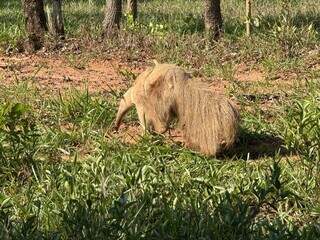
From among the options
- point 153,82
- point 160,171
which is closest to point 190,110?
point 153,82

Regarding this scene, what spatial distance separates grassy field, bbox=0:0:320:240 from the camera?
3.82m

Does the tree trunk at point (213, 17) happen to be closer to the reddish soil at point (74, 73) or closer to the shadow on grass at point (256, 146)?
the reddish soil at point (74, 73)

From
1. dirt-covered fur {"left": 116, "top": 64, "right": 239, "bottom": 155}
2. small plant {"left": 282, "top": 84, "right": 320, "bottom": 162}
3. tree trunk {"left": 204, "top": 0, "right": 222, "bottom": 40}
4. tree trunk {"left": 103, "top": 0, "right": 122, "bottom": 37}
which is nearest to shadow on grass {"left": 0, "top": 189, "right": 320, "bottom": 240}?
small plant {"left": 282, "top": 84, "right": 320, "bottom": 162}

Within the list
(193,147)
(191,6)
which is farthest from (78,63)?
(191,6)

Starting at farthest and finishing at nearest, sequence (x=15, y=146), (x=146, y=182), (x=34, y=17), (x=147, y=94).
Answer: (x=34, y=17), (x=147, y=94), (x=15, y=146), (x=146, y=182)

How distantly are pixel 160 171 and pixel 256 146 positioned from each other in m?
1.20

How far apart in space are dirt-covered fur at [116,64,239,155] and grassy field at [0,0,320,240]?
0.14 m

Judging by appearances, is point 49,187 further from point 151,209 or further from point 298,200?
point 298,200

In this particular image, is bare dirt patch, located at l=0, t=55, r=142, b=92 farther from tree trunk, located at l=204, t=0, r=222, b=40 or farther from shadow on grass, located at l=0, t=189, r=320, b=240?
shadow on grass, located at l=0, t=189, r=320, b=240

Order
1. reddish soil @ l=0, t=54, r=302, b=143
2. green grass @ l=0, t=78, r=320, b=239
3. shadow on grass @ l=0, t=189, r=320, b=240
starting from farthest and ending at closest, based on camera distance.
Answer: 1. reddish soil @ l=0, t=54, r=302, b=143
2. green grass @ l=0, t=78, r=320, b=239
3. shadow on grass @ l=0, t=189, r=320, b=240

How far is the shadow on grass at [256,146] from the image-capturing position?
5613mm

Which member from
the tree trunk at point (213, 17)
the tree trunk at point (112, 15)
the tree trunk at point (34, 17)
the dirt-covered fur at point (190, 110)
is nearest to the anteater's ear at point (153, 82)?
the dirt-covered fur at point (190, 110)

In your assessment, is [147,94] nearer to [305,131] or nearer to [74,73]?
[305,131]

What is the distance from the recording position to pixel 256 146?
230 inches
